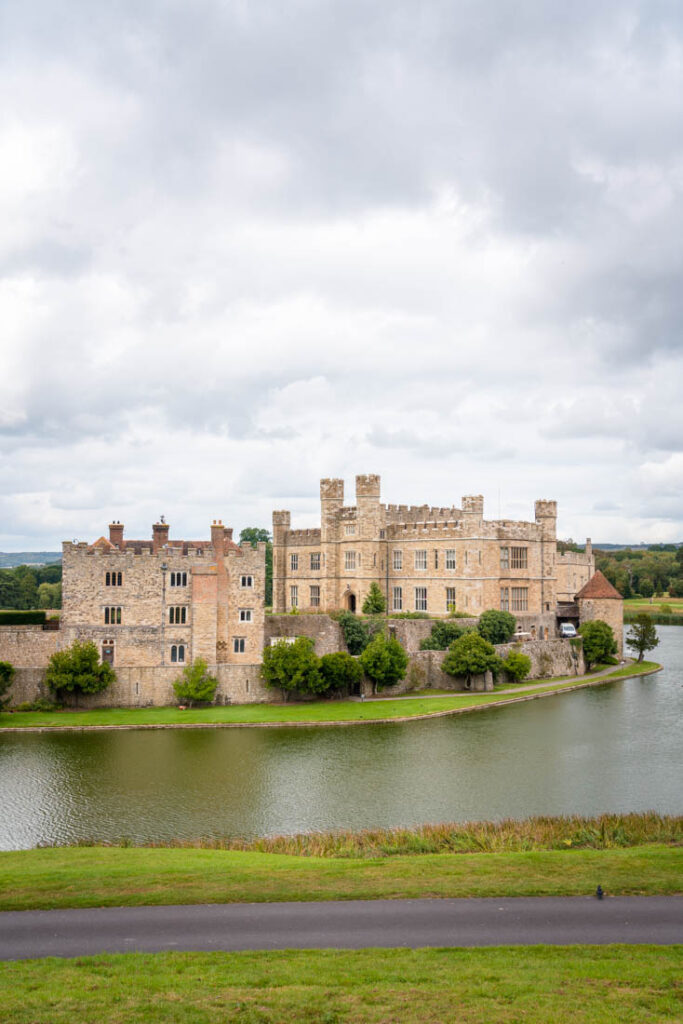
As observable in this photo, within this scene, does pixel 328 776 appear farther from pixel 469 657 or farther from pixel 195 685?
pixel 469 657

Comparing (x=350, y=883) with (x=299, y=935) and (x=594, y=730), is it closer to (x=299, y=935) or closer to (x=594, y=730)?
(x=299, y=935)

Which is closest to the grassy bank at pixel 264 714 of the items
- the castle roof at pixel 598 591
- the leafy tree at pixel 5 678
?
the leafy tree at pixel 5 678

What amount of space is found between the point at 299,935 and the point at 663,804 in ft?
56.6

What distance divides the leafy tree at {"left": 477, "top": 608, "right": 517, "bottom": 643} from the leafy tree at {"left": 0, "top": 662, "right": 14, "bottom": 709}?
26.8 metres

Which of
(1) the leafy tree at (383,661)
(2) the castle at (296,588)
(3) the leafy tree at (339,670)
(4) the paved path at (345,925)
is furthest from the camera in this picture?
(1) the leafy tree at (383,661)

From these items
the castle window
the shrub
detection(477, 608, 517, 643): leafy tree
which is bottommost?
detection(477, 608, 517, 643): leafy tree

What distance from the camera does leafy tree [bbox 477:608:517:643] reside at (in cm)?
5131

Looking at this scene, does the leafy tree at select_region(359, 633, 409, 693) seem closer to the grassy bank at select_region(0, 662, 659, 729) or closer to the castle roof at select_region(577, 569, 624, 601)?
the grassy bank at select_region(0, 662, 659, 729)

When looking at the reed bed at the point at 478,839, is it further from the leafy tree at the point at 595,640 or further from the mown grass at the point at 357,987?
the leafy tree at the point at 595,640

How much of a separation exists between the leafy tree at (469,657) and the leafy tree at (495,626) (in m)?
A: 2.68

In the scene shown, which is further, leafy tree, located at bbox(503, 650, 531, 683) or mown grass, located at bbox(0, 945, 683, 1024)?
leafy tree, located at bbox(503, 650, 531, 683)

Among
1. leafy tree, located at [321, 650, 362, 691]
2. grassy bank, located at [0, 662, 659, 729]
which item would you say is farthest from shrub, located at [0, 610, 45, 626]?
leafy tree, located at [321, 650, 362, 691]

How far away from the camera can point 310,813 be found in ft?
85.5

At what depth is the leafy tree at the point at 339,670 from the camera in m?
43.8
